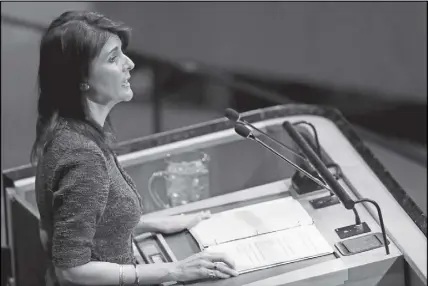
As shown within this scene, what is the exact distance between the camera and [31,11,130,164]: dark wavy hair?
2.35m

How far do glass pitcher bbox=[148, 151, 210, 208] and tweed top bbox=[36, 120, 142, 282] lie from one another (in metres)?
0.72

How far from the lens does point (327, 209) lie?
2885 millimetres

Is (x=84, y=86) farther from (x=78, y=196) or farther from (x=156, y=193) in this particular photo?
(x=156, y=193)

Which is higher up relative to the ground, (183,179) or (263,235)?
(183,179)

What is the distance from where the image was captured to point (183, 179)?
3219mm

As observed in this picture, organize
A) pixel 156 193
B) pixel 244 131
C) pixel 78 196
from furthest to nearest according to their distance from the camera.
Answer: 1. pixel 156 193
2. pixel 244 131
3. pixel 78 196

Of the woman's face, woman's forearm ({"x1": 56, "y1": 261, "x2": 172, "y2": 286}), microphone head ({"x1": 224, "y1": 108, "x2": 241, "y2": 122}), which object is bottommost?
woman's forearm ({"x1": 56, "y1": 261, "x2": 172, "y2": 286})

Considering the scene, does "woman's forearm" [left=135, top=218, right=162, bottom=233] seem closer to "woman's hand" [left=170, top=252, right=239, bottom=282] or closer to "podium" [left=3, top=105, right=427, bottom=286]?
"podium" [left=3, top=105, right=427, bottom=286]

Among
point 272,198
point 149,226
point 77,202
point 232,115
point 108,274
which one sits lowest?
point 108,274

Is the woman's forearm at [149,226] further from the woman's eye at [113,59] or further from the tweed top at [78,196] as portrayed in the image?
the woman's eye at [113,59]

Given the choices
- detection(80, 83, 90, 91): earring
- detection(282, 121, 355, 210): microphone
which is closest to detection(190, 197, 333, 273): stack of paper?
detection(282, 121, 355, 210): microphone

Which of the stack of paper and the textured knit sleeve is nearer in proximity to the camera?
the textured knit sleeve

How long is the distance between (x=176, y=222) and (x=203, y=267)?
32 centimetres

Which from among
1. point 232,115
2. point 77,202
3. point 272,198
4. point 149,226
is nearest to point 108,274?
point 77,202
